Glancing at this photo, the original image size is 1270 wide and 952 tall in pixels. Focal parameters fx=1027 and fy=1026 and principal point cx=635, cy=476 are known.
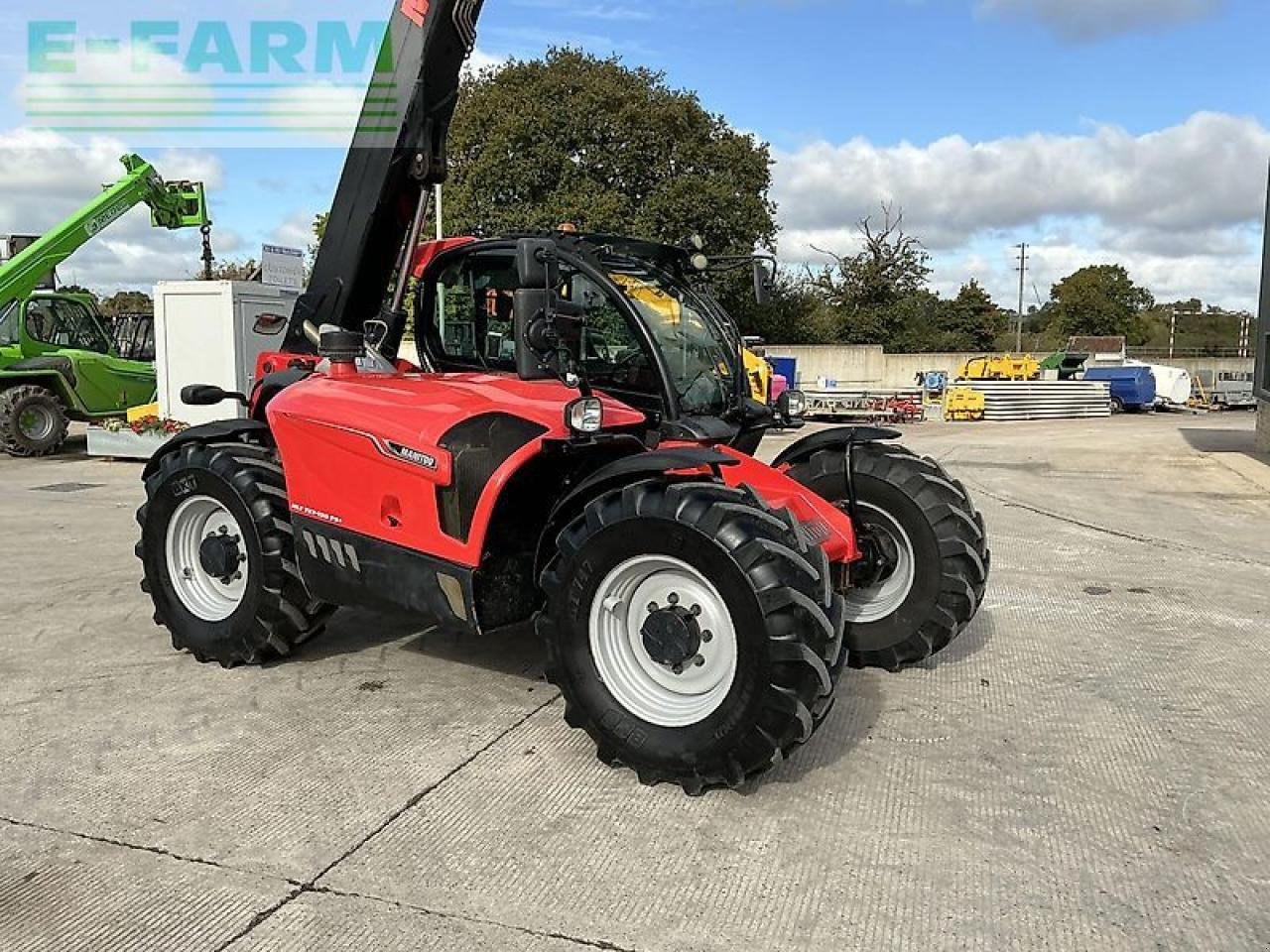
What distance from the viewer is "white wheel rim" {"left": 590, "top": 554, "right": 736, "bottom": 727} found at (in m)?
3.61

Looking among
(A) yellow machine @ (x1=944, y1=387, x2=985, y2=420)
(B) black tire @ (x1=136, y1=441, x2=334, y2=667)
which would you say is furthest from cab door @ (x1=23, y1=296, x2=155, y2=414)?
(A) yellow machine @ (x1=944, y1=387, x2=985, y2=420)

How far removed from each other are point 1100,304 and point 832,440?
62314mm

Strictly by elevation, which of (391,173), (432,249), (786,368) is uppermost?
(391,173)

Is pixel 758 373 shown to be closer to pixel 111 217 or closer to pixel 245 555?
pixel 111 217

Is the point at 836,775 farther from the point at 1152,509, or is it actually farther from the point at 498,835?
the point at 1152,509

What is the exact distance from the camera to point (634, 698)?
3744 mm

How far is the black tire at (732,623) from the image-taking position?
10.9ft

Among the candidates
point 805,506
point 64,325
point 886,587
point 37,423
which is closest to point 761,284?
point 805,506

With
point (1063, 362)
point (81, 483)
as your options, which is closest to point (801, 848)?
point (81, 483)

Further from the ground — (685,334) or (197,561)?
(685,334)

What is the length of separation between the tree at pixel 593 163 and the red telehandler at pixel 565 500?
963 inches

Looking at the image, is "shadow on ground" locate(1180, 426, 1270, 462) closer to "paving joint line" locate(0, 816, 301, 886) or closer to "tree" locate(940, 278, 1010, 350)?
"paving joint line" locate(0, 816, 301, 886)

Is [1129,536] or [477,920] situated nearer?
[477,920]

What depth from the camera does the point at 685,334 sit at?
15.9 ft
